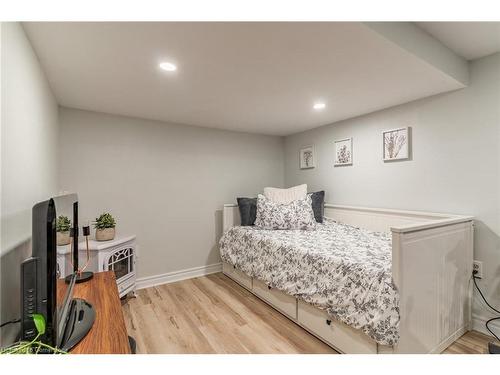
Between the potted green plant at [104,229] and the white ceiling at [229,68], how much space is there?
1.12 meters

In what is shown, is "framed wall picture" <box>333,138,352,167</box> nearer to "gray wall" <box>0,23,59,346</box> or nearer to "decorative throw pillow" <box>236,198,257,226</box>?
"decorative throw pillow" <box>236,198,257,226</box>

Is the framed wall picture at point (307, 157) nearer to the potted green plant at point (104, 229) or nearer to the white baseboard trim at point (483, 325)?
the white baseboard trim at point (483, 325)

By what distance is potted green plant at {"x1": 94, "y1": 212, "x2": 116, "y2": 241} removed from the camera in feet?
7.29

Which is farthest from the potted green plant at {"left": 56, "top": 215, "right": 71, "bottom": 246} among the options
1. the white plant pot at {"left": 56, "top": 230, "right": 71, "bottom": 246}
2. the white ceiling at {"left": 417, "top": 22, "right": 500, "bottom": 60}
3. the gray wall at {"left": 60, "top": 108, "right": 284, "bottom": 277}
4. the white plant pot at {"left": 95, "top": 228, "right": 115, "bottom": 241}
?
the white ceiling at {"left": 417, "top": 22, "right": 500, "bottom": 60}

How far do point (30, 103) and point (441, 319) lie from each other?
→ 9.34ft

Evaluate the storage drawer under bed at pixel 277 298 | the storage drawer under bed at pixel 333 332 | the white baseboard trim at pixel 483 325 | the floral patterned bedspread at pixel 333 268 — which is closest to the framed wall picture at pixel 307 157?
the floral patterned bedspread at pixel 333 268

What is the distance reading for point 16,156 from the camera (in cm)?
110

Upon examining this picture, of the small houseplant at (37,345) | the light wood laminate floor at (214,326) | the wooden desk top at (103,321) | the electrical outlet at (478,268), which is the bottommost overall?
the light wood laminate floor at (214,326)

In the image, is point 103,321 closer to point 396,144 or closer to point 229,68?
point 229,68

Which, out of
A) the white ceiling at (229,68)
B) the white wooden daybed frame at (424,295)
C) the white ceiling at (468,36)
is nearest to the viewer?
the white ceiling at (229,68)

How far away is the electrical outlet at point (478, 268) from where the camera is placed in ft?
6.14

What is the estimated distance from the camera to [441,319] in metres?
1.61

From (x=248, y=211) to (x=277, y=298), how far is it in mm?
1117
